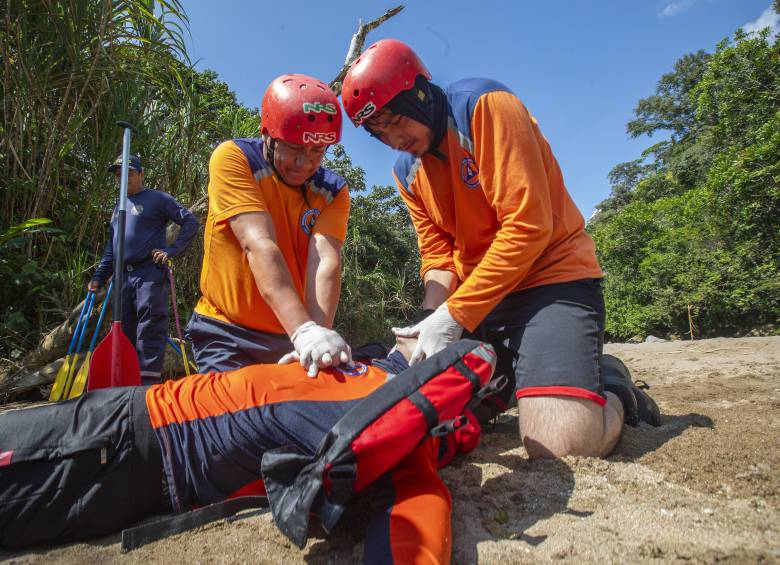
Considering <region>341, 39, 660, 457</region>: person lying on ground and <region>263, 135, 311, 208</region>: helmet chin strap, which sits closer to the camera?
<region>341, 39, 660, 457</region>: person lying on ground

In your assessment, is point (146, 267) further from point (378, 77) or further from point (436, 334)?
point (436, 334)

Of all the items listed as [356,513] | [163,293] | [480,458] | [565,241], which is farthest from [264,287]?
[163,293]

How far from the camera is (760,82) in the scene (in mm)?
11391

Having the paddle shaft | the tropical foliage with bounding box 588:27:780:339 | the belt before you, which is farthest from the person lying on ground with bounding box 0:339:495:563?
the tropical foliage with bounding box 588:27:780:339

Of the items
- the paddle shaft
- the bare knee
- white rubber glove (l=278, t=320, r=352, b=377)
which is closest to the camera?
white rubber glove (l=278, t=320, r=352, b=377)

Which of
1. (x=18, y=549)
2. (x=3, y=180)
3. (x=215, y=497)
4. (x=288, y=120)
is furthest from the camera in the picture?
(x=3, y=180)

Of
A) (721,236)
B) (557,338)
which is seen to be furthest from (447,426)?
(721,236)

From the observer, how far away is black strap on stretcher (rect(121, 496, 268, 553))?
115cm

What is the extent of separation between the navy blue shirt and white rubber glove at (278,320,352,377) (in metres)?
2.09

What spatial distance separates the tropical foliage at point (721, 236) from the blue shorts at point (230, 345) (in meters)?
11.7

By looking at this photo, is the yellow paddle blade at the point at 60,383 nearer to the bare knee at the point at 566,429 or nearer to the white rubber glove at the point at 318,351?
the white rubber glove at the point at 318,351

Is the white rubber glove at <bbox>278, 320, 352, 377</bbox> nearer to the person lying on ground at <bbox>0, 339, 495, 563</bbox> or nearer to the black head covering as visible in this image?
the person lying on ground at <bbox>0, 339, 495, 563</bbox>

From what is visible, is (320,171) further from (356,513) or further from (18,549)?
(18,549)

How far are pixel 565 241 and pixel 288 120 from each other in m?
1.32
